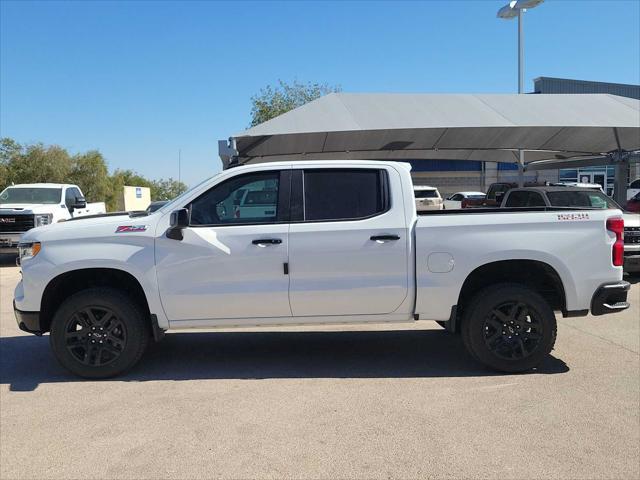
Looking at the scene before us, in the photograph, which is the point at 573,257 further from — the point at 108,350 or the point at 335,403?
the point at 108,350

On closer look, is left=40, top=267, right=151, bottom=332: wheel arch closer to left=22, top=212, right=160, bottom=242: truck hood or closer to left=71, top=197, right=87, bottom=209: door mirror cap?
left=22, top=212, right=160, bottom=242: truck hood

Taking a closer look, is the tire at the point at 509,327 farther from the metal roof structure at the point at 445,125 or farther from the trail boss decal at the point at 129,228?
the metal roof structure at the point at 445,125

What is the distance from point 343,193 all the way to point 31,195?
13840 millimetres

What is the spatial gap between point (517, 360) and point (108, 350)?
12.2 ft

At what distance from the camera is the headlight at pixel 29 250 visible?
4996 mm

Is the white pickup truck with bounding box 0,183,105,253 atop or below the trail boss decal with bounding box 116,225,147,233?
atop

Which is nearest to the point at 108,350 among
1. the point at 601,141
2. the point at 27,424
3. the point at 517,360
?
the point at 27,424

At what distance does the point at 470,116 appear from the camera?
1320cm

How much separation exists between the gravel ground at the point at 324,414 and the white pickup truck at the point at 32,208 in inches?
350

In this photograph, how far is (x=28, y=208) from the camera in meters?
14.3

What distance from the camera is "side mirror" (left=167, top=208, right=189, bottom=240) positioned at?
483 cm

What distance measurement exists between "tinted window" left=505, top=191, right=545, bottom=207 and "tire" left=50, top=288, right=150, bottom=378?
851 cm

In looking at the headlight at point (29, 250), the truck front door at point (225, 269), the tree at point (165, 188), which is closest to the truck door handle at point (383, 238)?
the truck front door at point (225, 269)

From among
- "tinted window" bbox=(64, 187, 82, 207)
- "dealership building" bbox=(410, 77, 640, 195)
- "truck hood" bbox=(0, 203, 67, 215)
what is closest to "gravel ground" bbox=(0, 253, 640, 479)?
"truck hood" bbox=(0, 203, 67, 215)
